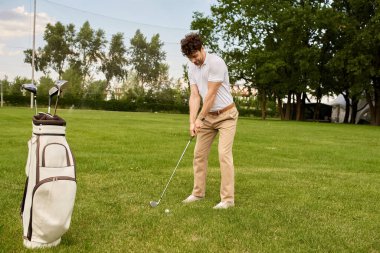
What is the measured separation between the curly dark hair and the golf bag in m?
2.29

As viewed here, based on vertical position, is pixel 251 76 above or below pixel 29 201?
above

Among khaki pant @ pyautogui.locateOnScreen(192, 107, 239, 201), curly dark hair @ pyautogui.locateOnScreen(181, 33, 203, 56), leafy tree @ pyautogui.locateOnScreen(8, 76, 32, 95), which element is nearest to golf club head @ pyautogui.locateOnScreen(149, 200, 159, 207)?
khaki pant @ pyautogui.locateOnScreen(192, 107, 239, 201)

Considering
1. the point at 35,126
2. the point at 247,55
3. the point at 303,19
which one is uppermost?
the point at 303,19

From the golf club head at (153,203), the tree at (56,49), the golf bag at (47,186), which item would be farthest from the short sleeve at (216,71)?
the tree at (56,49)

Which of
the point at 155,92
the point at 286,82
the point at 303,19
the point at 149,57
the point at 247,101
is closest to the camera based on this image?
the point at 303,19

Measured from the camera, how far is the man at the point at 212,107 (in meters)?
6.27

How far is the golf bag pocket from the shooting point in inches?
174

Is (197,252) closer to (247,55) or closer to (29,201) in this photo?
(29,201)

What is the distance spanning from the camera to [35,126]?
4.50 m

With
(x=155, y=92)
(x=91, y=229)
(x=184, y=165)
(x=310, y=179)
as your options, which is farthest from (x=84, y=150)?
(x=155, y=92)

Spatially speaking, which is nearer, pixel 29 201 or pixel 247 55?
pixel 29 201

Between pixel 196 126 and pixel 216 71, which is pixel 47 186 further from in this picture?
pixel 216 71

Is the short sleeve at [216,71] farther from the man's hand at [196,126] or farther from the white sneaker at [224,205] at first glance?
the white sneaker at [224,205]

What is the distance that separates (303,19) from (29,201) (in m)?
44.5
